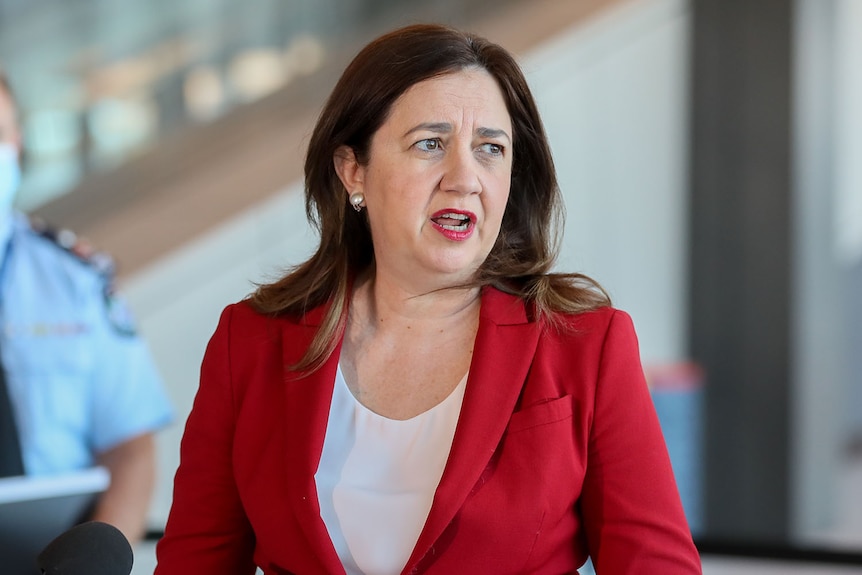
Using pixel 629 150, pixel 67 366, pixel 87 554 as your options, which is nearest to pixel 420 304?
pixel 87 554

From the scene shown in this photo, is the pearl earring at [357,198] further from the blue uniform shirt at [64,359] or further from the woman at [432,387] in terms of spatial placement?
the blue uniform shirt at [64,359]

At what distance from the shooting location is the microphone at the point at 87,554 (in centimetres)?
128

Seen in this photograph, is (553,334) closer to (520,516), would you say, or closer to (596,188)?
(520,516)

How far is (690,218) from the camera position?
17.1 ft

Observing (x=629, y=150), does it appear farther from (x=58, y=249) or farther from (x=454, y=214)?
(x=454, y=214)

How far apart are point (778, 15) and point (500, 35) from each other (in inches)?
49.9

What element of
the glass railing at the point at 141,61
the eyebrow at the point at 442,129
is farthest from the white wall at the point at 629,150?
the eyebrow at the point at 442,129

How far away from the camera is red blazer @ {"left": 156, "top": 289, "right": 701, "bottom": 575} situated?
1.58 metres

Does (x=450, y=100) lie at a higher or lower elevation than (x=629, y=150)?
higher

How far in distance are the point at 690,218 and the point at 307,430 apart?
382 cm

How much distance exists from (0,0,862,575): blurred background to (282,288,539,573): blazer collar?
9.34ft

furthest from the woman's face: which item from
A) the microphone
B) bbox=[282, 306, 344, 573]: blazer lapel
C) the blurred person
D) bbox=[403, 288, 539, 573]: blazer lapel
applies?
the blurred person

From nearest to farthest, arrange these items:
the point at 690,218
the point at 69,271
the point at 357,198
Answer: the point at 357,198 < the point at 69,271 < the point at 690,218

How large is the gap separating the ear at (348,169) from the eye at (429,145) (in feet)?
0.49
